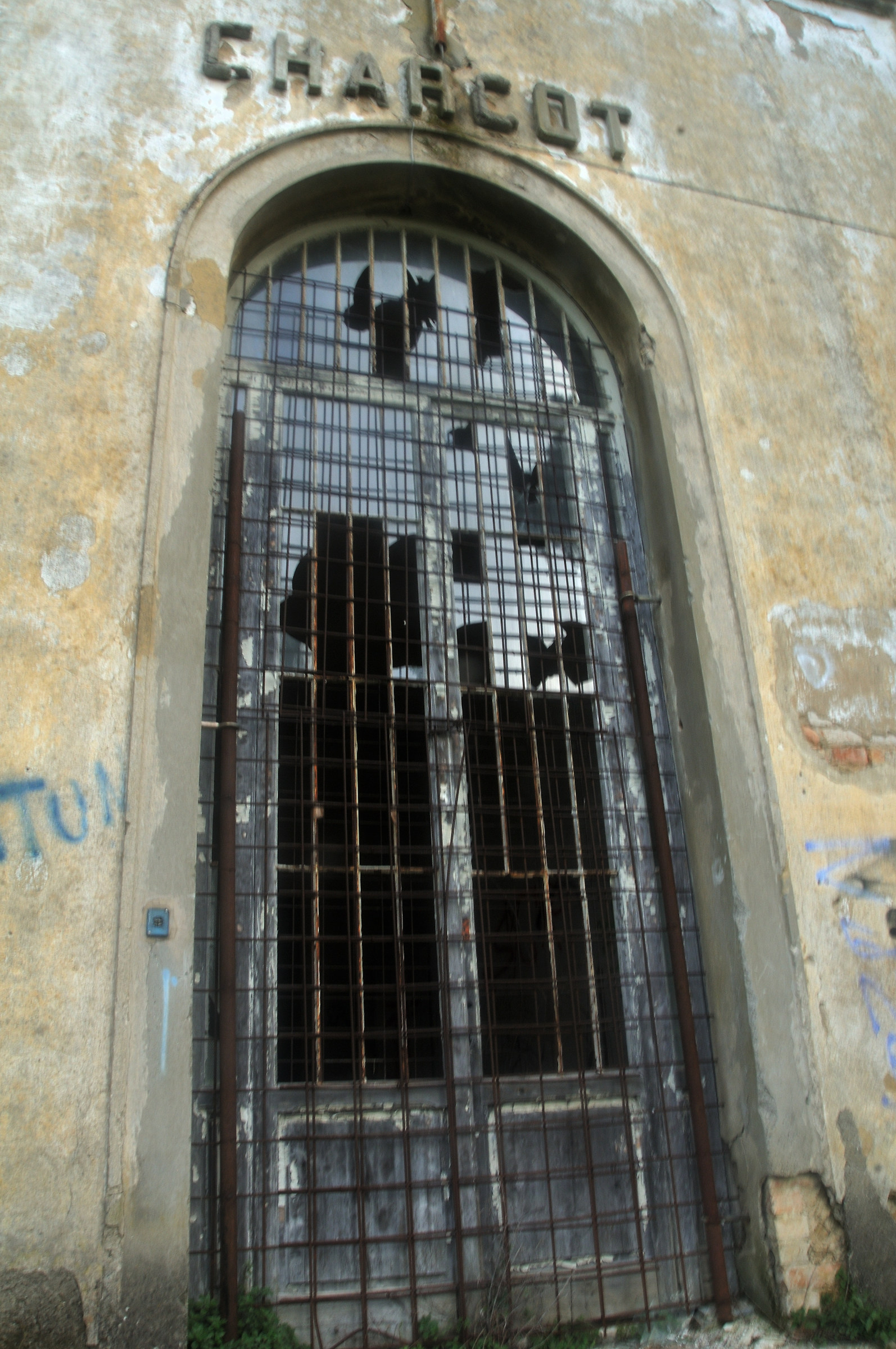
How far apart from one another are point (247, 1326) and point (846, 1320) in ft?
6.04

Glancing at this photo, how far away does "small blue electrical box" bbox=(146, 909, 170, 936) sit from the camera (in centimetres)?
278

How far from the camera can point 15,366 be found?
10.8 feet

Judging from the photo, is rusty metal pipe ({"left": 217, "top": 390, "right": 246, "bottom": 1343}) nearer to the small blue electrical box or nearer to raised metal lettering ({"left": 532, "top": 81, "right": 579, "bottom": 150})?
the small blue electrical box

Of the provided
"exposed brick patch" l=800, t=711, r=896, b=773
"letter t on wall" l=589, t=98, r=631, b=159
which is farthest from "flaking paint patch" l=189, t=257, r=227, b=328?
"exposed brick patch" l=800, t=711, r=896, b=773

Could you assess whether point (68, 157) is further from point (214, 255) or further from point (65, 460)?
point (65, 460)

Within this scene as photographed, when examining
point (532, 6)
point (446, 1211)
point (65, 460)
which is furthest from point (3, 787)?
point (532, 6)

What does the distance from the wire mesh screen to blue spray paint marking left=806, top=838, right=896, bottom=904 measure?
50 centimetres

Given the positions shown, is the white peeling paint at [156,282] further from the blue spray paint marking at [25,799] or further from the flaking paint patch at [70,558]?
the blue spray paint marking at [25,799]

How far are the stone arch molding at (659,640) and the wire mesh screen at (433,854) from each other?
6.6 inches

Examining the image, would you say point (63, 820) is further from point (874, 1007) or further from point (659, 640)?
point (874, 1007)

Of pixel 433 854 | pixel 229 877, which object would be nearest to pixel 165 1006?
pixel 229 877

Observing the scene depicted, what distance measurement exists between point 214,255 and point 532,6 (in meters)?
2.43

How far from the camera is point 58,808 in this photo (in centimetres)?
282

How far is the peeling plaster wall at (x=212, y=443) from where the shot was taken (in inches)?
105
